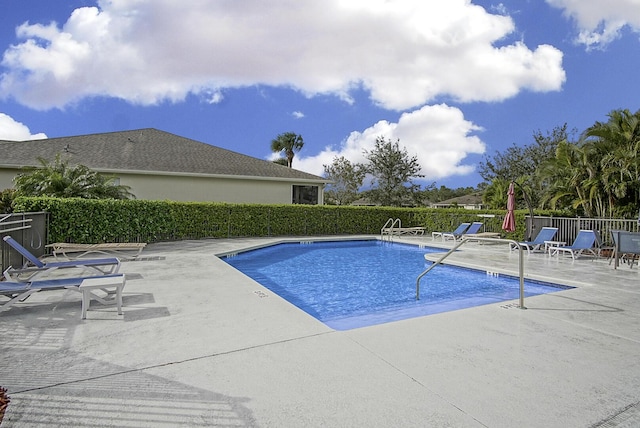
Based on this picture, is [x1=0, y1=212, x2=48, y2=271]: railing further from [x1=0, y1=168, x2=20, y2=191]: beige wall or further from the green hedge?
[x1=0, y1=168, x2=20, y2=191]: beige wall

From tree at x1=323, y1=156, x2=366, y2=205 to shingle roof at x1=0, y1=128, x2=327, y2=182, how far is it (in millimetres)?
21968

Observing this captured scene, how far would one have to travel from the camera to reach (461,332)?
4305 millimetres

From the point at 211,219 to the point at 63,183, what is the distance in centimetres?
567

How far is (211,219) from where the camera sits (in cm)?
1644

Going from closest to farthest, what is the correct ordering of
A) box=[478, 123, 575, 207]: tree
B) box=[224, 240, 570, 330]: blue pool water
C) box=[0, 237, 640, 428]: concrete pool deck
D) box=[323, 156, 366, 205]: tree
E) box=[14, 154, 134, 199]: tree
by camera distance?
box=[0, 237, 640, 428]: concrete pool deck → box=[224, 240, 570, 330]: blue pool water → box=[14, 154, 134, 199]: tree → box=[478, 123, 575, 207]: tree → box=[323, 156, 366, 205]: tree

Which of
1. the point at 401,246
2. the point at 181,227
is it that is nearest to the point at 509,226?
the point at 401,246

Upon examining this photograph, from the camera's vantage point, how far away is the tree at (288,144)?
4756cm

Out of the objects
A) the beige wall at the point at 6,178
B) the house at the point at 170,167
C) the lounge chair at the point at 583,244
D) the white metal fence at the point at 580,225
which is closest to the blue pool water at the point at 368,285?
the lounge chair at the point at 583,244

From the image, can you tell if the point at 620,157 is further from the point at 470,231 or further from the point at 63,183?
the point at 63,183

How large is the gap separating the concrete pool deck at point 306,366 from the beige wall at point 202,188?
1310 cm

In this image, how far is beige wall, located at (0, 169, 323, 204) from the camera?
1758 cm

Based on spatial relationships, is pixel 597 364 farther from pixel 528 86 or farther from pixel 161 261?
pixel 528 86

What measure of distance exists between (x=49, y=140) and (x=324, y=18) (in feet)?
50.5

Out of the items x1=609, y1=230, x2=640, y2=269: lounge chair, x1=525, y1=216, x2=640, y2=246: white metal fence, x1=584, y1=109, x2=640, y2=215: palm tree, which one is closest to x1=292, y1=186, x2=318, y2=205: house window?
x1=525, y1=216, x2=640, y2=246: white metal fence
